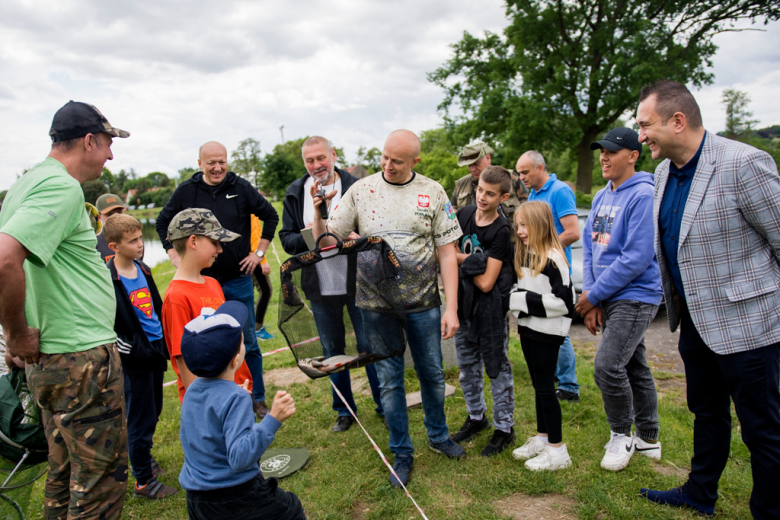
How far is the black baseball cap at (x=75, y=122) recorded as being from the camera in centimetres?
235

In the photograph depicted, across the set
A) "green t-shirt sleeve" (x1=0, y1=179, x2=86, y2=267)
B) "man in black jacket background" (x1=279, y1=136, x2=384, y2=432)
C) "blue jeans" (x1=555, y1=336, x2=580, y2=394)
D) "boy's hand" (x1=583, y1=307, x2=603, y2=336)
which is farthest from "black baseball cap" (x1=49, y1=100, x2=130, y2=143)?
"blue jeans" (x1=555, y1=336, x2=580, y2=394)

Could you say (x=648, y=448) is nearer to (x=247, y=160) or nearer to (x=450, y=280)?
(x=450, y=280)

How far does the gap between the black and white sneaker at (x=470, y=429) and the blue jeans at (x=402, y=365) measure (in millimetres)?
437

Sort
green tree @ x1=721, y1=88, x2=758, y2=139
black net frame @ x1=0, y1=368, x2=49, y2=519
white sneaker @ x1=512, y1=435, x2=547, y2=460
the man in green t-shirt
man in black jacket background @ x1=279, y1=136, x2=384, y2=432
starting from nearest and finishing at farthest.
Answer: the man in green t-shirt < black net frame @ x1=0, y1=368, x2=49, y2=519 < white sneaker @ x1=512, y1=435, x2=547, y2=460 < man in black jacket background @ x1=279, y1=136, x2=384, y2=432 < green tree @ x1=721, y1=88, x2=758, y2=139

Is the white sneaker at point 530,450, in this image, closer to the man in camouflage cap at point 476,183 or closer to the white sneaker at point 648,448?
the white sneaker at point 648,448

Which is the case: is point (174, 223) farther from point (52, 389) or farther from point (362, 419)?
point (362, 419)

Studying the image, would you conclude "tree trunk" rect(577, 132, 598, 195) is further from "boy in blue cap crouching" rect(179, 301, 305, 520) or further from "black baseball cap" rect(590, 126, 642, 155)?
"boy in blue cap crouching" rect(179, 301, 305, 520)

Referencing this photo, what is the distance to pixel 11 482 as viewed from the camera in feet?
8.73

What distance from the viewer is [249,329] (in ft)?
14.2

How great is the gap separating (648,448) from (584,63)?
893 inches

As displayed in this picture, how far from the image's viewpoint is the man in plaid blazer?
7.72 ft

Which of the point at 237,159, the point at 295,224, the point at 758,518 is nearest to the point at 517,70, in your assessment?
the point at 295,224

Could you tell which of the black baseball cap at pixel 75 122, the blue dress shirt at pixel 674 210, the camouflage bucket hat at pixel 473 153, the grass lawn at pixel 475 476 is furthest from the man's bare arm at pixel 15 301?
the camouflage bucket hat at pixel 473 153

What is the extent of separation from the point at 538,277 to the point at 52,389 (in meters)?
2.80
